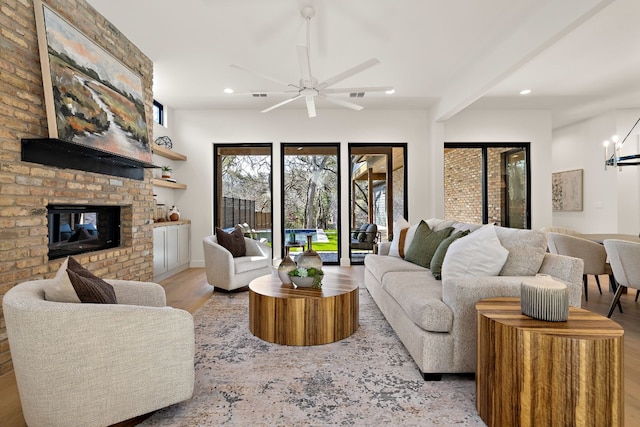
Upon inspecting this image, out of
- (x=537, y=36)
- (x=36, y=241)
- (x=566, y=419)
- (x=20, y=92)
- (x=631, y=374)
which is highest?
(x=537, y=36)

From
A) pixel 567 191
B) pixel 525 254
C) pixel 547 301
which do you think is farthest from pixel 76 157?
pixel 567 191

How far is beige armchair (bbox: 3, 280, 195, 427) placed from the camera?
1433 millimetres

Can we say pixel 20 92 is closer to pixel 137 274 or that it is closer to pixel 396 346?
pixel 137 274

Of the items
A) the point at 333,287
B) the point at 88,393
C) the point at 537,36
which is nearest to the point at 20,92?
the point at 88,393

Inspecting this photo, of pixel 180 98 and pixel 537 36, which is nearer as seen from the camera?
pixel 537 36

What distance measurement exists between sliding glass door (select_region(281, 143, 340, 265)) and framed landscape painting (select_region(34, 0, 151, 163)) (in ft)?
9.55

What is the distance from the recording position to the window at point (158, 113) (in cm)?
567

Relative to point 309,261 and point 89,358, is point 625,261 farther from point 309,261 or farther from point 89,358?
point 89,358

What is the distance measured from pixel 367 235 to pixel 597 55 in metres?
4.07

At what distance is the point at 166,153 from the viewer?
5.33 metres

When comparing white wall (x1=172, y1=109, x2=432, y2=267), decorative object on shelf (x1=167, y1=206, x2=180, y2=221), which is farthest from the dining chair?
decorative object on shelf (x1=167, y1=206, x2=180, y2=221)

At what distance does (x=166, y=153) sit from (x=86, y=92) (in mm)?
2431

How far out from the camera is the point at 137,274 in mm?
3920

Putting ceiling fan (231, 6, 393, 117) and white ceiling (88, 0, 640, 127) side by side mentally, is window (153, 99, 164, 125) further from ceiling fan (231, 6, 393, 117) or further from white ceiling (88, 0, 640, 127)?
ceiling fan (231, 6, 393, 117)
